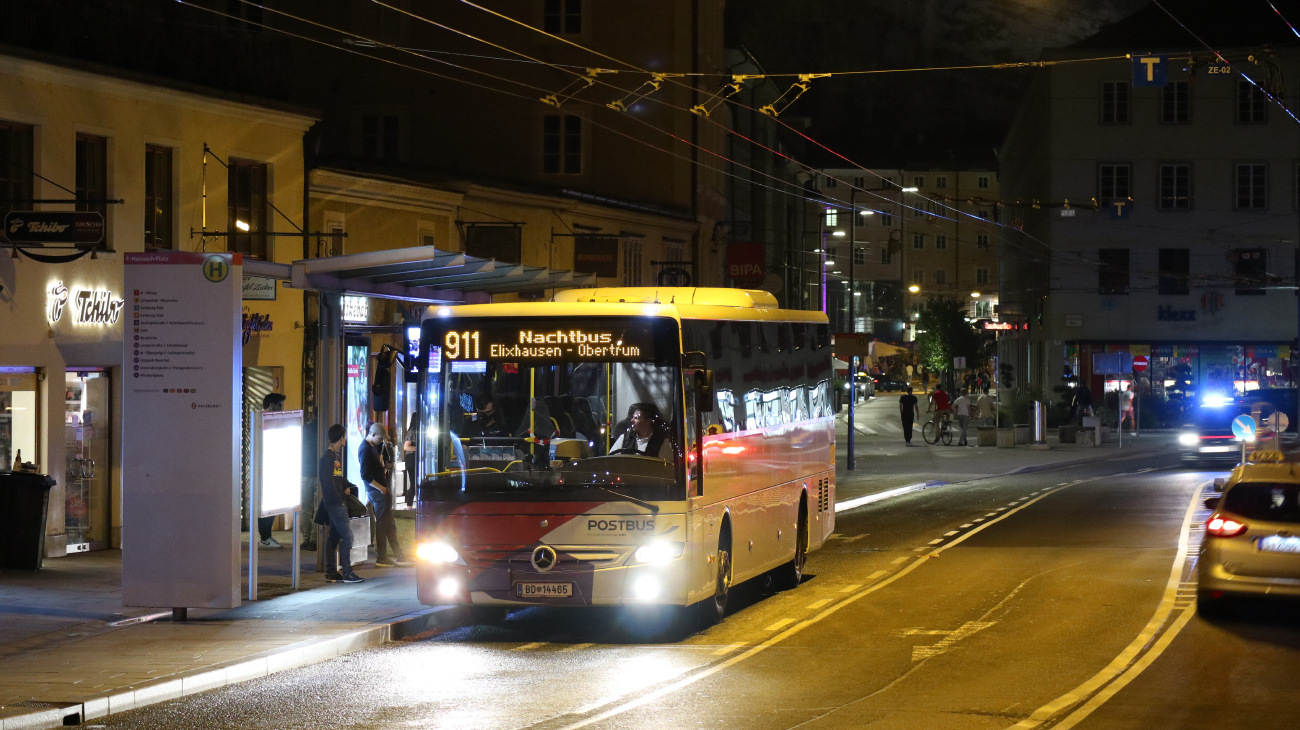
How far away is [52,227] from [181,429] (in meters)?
5.61

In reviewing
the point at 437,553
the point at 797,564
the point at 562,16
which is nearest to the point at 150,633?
the point at 437,553

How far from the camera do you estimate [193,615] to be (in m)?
14.3

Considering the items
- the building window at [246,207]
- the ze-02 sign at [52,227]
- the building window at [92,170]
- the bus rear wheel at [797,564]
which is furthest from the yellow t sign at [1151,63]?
the ze-02 sign at [52,227]

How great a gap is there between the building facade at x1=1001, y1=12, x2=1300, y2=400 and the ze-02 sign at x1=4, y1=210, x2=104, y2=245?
49934mm

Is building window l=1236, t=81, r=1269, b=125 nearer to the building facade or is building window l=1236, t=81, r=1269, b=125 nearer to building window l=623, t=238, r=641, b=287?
the building facade

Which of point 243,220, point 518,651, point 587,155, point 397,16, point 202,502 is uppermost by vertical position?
point 397,16

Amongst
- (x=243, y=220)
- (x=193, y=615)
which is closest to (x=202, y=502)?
(x=193, y=615)

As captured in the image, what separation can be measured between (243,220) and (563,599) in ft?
38.7

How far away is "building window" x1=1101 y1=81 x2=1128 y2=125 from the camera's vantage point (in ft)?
209

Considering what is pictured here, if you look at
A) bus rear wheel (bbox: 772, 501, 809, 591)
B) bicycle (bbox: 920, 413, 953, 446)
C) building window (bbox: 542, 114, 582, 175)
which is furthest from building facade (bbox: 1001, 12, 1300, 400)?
bus rear wheel (bbox: 772, 501, 809, 591)

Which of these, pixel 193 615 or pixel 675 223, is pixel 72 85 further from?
pixel 675 223

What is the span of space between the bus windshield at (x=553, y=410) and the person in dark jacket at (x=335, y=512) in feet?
10.4

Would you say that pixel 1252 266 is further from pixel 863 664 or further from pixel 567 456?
pixel 863 664

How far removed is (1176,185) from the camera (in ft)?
210
